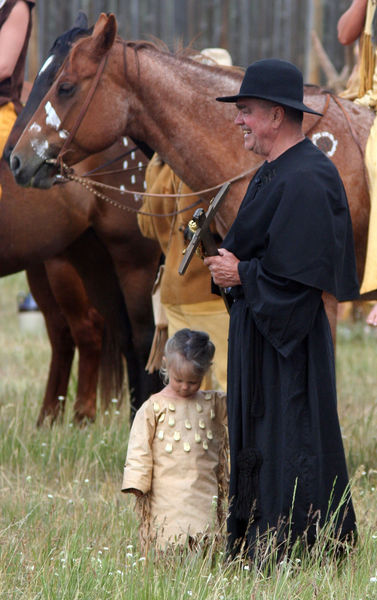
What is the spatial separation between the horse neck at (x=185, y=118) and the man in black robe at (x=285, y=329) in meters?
0.89

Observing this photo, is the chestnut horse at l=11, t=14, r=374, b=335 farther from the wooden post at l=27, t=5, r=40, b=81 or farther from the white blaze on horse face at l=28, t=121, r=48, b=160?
the wooden post at l=27, t=5, r=40, b=81

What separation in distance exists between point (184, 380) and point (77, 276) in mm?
3060

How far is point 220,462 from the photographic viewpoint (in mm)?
3980

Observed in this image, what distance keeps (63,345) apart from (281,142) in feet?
12.4

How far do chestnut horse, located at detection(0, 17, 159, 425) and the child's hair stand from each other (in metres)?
1.73

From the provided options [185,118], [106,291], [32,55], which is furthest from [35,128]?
[32,55]

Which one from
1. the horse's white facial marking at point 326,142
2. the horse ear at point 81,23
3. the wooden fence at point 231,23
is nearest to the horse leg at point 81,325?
the horse ear at point 81,23

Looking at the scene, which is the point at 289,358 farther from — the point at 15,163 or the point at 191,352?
the point at 15,163

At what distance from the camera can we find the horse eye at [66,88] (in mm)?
4648

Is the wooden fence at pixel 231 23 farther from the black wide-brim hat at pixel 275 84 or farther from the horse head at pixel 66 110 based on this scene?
the black wide-brim hat at pixel 275 84

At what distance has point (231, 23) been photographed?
10656 millimetres

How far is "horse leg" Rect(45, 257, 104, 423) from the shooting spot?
22.1ft

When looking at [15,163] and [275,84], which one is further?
[15,163]

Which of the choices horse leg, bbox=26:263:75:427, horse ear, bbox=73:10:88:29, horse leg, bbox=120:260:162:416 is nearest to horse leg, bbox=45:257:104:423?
horse leg, bbox=26:263:75:427
